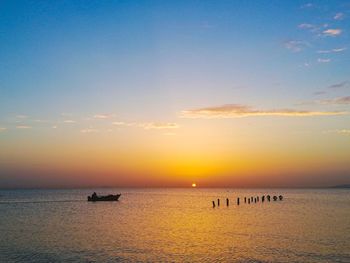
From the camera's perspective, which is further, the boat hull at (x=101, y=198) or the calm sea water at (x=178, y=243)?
the boat hull at (x=101, y=198)

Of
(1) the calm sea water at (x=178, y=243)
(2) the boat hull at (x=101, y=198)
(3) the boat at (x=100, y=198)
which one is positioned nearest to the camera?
(1) the calm sea water at (x=178, y=243)

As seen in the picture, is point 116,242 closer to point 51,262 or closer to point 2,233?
point 51,262

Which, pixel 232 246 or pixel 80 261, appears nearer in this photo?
pixel 80 261

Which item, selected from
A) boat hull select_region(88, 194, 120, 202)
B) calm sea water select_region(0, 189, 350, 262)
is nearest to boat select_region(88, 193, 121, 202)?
boat hull select_region(88, 194, 120, 202)

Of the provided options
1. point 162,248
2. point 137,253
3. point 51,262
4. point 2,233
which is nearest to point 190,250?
point 162,248

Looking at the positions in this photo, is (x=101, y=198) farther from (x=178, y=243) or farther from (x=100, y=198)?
(x=178, y=243)

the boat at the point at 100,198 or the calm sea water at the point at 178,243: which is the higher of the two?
the boat at the point at 100,198

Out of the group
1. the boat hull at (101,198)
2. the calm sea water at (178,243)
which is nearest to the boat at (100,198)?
the boat hull at (101,198)

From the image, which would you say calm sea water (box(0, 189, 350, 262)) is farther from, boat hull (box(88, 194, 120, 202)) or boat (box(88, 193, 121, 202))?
boat hull (box(88, 194, 120, 202))

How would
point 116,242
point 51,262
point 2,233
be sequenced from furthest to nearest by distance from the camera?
point 2,233 → point 116,242 → point 51,262

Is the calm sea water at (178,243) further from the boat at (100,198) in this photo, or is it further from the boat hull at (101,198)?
the boat hull at (101,198)

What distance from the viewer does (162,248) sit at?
2620 centimetres

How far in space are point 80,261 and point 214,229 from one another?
18314 mm

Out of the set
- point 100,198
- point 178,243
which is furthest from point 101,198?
point 178,243
